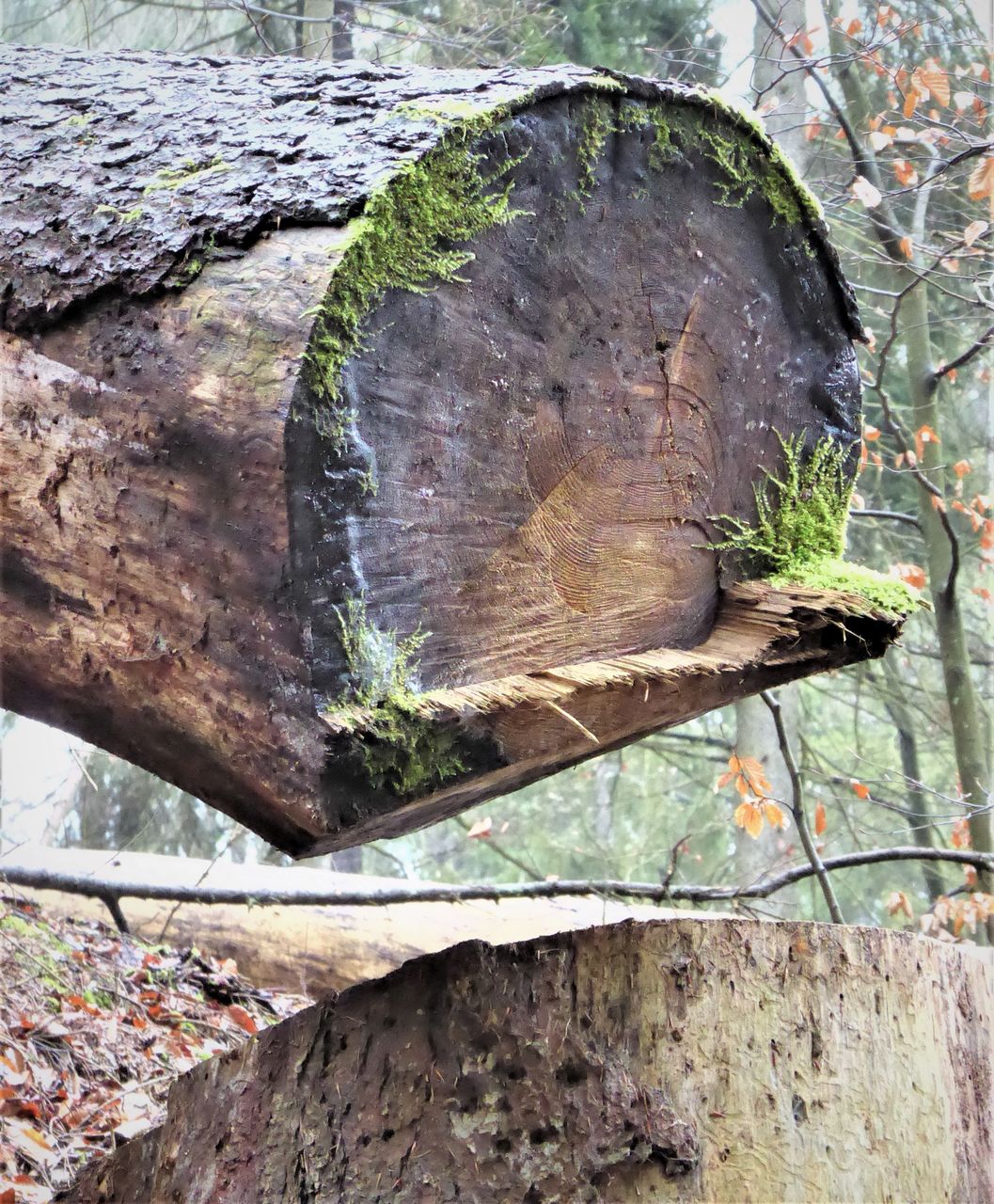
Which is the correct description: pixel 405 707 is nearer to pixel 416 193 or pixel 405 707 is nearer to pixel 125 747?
pixel 125 747

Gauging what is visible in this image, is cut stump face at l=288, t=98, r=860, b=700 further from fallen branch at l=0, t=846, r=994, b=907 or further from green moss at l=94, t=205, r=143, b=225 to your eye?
fallen branch at l=0, t=846, r=994, b=907

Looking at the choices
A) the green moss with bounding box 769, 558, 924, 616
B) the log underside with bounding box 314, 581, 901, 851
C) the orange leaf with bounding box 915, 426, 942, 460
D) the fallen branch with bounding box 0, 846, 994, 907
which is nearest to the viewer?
the log underside with bounding box 314, 581, 901, 851

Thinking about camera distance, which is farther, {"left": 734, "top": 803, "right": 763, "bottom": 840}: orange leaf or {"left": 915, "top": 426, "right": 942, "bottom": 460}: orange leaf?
{"left": 915, "top": 426, "right": 942, "bottom": 460}: orange leaf

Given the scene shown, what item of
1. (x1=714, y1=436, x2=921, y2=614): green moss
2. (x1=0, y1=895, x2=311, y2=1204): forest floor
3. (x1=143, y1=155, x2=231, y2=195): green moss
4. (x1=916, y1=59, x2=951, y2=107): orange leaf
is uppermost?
(x1=916, y1=59, x2=951, y2=107): orange leaf

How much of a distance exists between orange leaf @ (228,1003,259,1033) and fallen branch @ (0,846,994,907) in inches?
14.2

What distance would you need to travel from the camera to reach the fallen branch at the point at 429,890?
10.2ft

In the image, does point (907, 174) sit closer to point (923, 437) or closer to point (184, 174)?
point (923, 437)

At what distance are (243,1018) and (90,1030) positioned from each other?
60 centimetres

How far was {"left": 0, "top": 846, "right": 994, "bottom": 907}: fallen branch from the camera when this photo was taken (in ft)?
10.2

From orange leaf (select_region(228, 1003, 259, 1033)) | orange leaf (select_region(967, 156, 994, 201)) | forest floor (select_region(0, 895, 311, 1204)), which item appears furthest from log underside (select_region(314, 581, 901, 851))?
orange leaf (select_region(967, 156, 994, 201))

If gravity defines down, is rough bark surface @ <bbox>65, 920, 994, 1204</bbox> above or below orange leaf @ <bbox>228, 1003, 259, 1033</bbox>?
above

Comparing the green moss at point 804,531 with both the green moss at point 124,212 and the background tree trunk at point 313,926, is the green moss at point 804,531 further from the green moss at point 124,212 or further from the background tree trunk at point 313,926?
the background tree trunk at point 313,926

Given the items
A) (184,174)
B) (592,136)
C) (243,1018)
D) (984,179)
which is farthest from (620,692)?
(984,179)

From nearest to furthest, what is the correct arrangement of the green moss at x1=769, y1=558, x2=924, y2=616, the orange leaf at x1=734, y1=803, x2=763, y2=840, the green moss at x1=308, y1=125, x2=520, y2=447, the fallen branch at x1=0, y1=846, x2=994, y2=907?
the green moss at x1=308, y1=125, x2=520, y2=447 → the green moss at x1=769, y1=558, x2=924, y2=616 → the fallen branch at x1=0, y1=846, x2=994, y2=907 → the orange leaf at x1=734, y1=803, x2=763, y2=840
